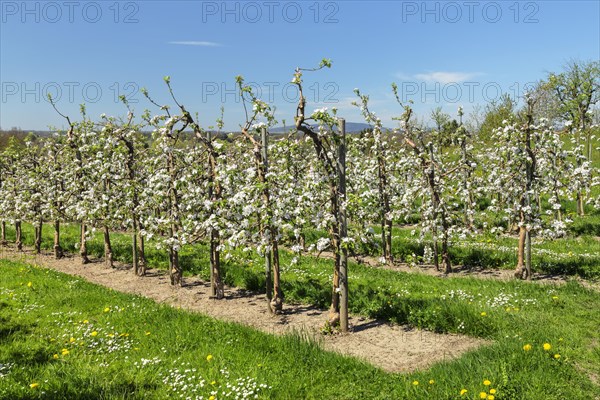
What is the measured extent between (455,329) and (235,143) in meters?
7.10

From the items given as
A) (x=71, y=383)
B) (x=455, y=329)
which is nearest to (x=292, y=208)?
(x=455, y=329)

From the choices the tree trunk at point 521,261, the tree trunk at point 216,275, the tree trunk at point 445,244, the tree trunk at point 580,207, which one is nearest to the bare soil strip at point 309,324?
the tree trunk at point 216,275

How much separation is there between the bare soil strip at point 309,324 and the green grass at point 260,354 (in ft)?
2.23

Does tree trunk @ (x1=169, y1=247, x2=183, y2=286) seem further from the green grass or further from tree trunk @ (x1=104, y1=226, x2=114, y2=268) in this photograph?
tree trunk @ (x1=104, y1=226, x2=114, y2=268)

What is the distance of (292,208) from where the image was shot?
9.84 m

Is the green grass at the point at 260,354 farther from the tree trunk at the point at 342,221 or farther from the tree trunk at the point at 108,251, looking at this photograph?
the tree trunk at the point at 108,251

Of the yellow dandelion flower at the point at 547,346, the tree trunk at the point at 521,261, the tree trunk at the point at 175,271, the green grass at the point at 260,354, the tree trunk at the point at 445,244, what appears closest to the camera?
the green grass at the point at 260,354

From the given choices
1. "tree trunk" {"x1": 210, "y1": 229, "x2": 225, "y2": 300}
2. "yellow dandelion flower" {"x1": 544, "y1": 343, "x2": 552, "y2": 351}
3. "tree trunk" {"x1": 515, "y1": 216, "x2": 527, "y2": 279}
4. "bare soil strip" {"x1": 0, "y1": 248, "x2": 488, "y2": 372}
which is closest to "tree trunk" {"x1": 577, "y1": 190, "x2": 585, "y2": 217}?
"tree trunk" {"x1": 515, "y1": 216, "x2": 527, "y2": 279}

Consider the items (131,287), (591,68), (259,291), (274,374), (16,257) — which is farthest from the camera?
(591,68)

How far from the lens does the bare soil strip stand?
821cm

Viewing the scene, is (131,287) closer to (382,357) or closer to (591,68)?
(382,357)

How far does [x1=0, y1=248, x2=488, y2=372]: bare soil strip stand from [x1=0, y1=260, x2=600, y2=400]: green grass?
680 millimetres

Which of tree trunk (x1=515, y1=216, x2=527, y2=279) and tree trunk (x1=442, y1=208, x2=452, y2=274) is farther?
tree trunk (x1=442, y1=208, x2=452, y2=274)

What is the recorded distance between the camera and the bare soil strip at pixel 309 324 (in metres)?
8.21
